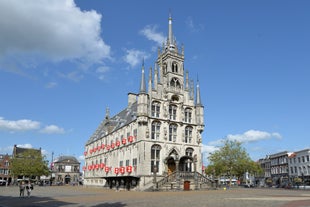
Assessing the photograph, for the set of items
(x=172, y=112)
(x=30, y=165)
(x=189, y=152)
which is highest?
(x=172, y=112)

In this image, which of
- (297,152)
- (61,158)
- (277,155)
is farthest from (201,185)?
(61,158)

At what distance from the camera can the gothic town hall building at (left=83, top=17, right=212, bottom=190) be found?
4888cm

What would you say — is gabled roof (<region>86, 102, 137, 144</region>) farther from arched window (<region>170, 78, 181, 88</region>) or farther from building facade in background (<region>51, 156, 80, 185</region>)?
building facade in background (<region>51, 156, 80, 185</region>)

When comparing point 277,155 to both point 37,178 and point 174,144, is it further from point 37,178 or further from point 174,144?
point 37,178

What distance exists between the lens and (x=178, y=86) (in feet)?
187

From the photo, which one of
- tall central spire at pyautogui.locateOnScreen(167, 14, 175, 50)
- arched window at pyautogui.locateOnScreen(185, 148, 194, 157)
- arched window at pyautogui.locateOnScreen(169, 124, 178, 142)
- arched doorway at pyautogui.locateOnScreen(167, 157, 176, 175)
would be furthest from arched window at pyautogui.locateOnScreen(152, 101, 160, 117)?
tall central spire at pyautogui.locateOnScreen(167, 14, 175, 50)

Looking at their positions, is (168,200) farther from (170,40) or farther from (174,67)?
(170,40)

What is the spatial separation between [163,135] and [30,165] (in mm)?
48819

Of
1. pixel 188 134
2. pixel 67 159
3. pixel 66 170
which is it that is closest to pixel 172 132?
pixel 188 134

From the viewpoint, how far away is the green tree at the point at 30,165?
267ft

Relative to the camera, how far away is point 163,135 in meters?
52.1

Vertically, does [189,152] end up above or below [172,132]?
below

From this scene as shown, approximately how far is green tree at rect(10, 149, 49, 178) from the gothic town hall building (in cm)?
3085

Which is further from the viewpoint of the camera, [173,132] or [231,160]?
[231,160]
